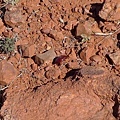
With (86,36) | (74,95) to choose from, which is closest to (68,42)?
(86,36)

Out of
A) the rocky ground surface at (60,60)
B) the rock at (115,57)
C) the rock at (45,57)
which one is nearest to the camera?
the rocky ground surface at (60,60)

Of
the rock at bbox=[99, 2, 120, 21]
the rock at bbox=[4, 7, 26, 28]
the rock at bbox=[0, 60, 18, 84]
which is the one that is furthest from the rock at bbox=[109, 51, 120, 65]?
the rock at bbox=[4, 7, 26, 28]

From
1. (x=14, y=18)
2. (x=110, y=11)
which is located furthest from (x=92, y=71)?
(x=14, y=18)

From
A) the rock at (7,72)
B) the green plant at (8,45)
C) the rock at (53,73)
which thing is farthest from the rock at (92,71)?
the green plant at (8,45)

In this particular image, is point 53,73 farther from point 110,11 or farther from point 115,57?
point 110,11

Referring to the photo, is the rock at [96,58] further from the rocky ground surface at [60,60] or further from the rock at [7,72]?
the rock at [7,72]

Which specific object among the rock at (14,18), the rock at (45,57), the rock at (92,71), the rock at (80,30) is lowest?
the rock at (92,71)

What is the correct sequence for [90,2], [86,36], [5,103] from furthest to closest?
[90,2], [86,36], [5,103]

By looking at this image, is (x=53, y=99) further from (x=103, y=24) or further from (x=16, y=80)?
(x=103, y=24)
